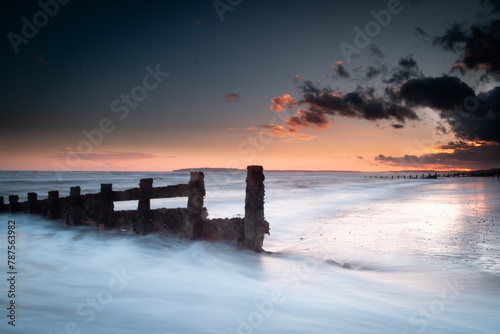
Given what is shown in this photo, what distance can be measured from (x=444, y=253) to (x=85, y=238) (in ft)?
30.8

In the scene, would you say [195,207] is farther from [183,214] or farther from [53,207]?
[53,207]

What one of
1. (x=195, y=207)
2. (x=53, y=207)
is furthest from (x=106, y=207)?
(x=53, y=207)

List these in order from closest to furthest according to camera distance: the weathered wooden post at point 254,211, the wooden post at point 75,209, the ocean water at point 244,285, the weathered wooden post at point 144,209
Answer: the ocean water at point 244,285 → the weathered wooden post at point 254,211 → the weathered wooden post at point 144,209 → the wooden post at point 75,209

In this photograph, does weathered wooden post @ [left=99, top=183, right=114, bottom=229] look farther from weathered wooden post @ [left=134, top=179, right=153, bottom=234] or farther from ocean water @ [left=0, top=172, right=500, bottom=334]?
weathered wooden post @ [left=134, top=179, right=153, bottom=234]

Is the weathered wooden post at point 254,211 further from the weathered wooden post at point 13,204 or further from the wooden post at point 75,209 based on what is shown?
the weathered wooden post at point 13,204

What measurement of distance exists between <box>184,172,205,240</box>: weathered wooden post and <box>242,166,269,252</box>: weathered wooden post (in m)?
1.05

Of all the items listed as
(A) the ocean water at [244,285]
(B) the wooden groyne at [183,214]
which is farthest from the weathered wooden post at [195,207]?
(A) the ocean water at [244,285]

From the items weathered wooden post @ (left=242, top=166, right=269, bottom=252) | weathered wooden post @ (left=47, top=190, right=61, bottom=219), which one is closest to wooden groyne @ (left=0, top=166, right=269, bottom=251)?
weathered wooden post @ (left=242, top=166, right=269, bottom=252)

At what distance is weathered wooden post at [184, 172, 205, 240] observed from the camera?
6189mm

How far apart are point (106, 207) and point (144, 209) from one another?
4.43 ft

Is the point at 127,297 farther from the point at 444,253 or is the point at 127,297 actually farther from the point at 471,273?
the point at 444,253

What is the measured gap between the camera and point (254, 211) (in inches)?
235

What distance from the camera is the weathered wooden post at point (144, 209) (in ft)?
22.1

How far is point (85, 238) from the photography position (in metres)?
7.26
